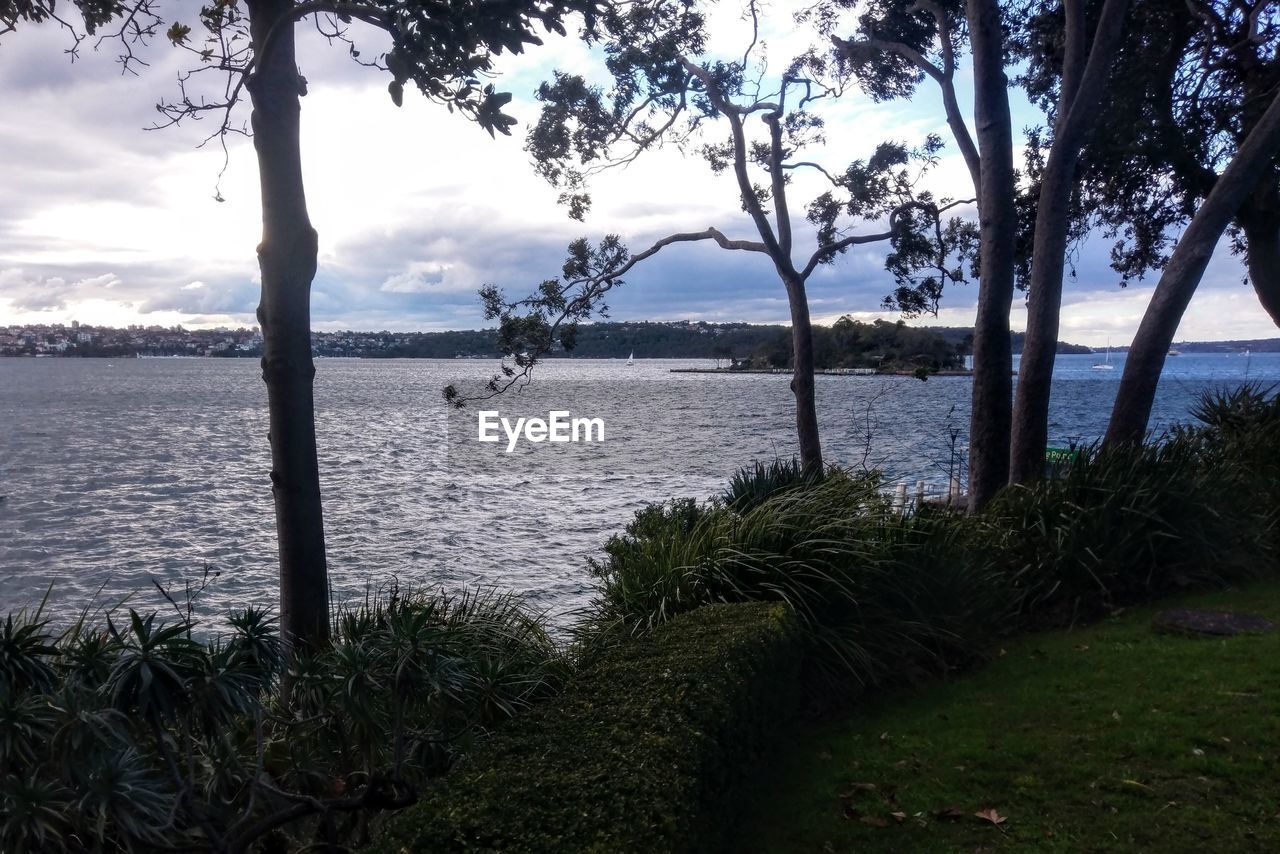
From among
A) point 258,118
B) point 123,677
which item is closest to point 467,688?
point 123,677

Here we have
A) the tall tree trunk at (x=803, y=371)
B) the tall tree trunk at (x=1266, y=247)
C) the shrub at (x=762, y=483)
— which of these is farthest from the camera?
the tall tree trunk at (x=803, y=371)

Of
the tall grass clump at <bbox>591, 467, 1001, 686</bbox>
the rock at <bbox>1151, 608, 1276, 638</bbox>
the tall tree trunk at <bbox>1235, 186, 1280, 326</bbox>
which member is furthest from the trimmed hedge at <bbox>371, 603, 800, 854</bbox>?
the tall tree trunk at <bbox>1235, 186, 1280, 326</bbox>

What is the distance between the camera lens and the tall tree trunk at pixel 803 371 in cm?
1568

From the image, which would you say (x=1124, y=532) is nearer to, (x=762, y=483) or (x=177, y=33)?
(x=762, y=483)

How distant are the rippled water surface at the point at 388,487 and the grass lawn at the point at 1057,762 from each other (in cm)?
393

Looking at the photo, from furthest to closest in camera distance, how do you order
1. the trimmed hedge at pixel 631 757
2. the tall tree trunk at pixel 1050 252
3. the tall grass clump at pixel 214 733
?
the tall tree trunk at pixel 1050 252 < the tall grass clump at pixel 214 733 < the trimmed hedge at pixel 631 757

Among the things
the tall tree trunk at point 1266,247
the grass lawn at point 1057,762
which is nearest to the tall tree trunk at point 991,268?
the grass lawn at point 1057,762

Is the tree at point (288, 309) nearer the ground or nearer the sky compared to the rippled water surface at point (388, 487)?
nearer the sky

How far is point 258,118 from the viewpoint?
227 inches

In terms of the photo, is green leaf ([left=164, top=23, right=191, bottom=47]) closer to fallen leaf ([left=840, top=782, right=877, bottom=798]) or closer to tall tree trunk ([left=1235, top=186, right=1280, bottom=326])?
fallen leaf ([left=840, top=782, right=877, bottom=798])

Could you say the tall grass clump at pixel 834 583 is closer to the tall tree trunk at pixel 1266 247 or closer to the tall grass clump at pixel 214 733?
the tall grass clump at pixel 214 733

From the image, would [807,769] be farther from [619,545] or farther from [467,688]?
[619,545]

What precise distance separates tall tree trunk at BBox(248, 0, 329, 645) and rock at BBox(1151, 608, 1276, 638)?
599 centimetres

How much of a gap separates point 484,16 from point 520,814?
3.57 m
